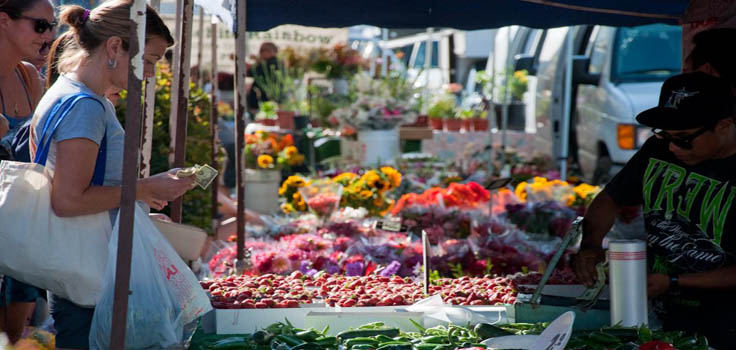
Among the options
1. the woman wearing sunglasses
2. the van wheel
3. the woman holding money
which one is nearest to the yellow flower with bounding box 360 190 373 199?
the van wheel

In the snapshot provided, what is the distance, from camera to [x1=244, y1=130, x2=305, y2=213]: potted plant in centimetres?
814

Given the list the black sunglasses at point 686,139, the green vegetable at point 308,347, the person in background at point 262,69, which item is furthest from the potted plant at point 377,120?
the green vegetable at point 308,347

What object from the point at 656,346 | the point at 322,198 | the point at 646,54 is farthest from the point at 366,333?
the point at 646,54

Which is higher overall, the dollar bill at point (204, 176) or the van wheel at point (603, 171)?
the dollar bill at point (204, 176)

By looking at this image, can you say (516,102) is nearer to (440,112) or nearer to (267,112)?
(440,112)

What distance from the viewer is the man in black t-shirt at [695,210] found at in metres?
2.75

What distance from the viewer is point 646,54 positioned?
8.76 m

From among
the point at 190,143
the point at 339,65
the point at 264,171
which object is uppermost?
the point at 339,65

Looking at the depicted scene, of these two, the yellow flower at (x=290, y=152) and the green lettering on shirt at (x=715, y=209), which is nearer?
the green lettering on shirt at (x=715, y=209)

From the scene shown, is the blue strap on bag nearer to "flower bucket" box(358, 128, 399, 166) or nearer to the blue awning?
the blue awning

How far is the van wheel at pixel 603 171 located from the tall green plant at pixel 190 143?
4167mm

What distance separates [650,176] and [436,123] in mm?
8129

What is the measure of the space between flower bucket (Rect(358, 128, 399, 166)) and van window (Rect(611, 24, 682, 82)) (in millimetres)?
2371

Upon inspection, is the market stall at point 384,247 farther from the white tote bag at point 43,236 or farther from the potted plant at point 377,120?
the potted plant at point 377,120
